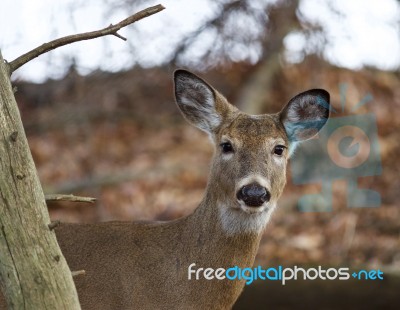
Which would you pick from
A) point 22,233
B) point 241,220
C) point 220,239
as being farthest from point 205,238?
point 22,233

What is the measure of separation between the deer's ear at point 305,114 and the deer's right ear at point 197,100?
0.46 meters

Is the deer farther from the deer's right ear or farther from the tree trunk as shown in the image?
the tree trunk

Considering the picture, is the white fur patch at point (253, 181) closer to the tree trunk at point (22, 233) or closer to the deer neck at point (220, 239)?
the deer neck at point (220, 239)

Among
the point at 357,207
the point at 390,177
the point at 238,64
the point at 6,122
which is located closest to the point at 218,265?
the point at 6,122

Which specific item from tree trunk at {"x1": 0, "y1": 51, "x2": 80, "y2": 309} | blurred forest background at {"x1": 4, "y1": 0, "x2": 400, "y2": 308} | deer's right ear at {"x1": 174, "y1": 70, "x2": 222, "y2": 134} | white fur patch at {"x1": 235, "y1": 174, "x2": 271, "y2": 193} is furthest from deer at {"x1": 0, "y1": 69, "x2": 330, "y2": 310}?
blurred forest background at {"x1": 4, "y1": 0, "x2": 400, "y2": 308}

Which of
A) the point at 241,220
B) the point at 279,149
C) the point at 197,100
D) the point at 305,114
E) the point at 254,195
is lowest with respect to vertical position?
the point at 241,220

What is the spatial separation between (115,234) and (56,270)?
1384 mm

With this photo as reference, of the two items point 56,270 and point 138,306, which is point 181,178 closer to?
point 138,306

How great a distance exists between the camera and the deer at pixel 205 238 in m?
4.92

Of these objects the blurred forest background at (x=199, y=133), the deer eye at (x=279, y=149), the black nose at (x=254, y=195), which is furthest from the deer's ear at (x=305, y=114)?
the blurred forest background at (x=199, y=133)

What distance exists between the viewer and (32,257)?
12.6 feet

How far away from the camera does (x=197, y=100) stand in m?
5.51

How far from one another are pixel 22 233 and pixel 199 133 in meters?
8.71

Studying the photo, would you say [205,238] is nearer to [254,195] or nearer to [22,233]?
[254,195]
